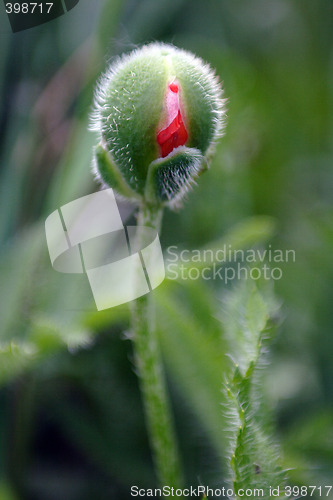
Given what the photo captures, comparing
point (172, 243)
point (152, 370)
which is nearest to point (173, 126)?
point (152, 370)

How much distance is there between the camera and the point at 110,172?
0.64 metres

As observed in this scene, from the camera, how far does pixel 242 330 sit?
2.27 ft

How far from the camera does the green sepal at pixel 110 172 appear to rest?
0.63 meters

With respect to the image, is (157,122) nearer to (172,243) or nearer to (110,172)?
(110,172)

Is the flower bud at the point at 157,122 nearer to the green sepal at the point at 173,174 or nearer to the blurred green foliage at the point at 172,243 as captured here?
the green sepal at the point at 173,174

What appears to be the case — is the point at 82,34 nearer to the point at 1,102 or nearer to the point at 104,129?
the point at 1,102

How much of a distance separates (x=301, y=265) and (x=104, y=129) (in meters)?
0.54

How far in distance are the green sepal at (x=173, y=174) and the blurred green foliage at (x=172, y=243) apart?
0.15 meters

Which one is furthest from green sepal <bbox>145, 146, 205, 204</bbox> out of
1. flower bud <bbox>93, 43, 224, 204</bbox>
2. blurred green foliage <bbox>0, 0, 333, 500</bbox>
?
blurred green foliage <bbox>0, 0, 333, 500</bbox>

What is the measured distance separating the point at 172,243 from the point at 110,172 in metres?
0.44

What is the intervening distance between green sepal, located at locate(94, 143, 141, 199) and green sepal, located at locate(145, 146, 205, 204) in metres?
0.02

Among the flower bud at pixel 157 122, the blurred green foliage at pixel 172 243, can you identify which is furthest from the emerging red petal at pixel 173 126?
the blurred green foliage at pixel 172 243

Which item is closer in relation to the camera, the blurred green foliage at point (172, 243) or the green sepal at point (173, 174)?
the green sepal at point (173, 174)

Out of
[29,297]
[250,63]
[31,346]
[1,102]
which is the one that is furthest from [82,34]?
[31,346]
